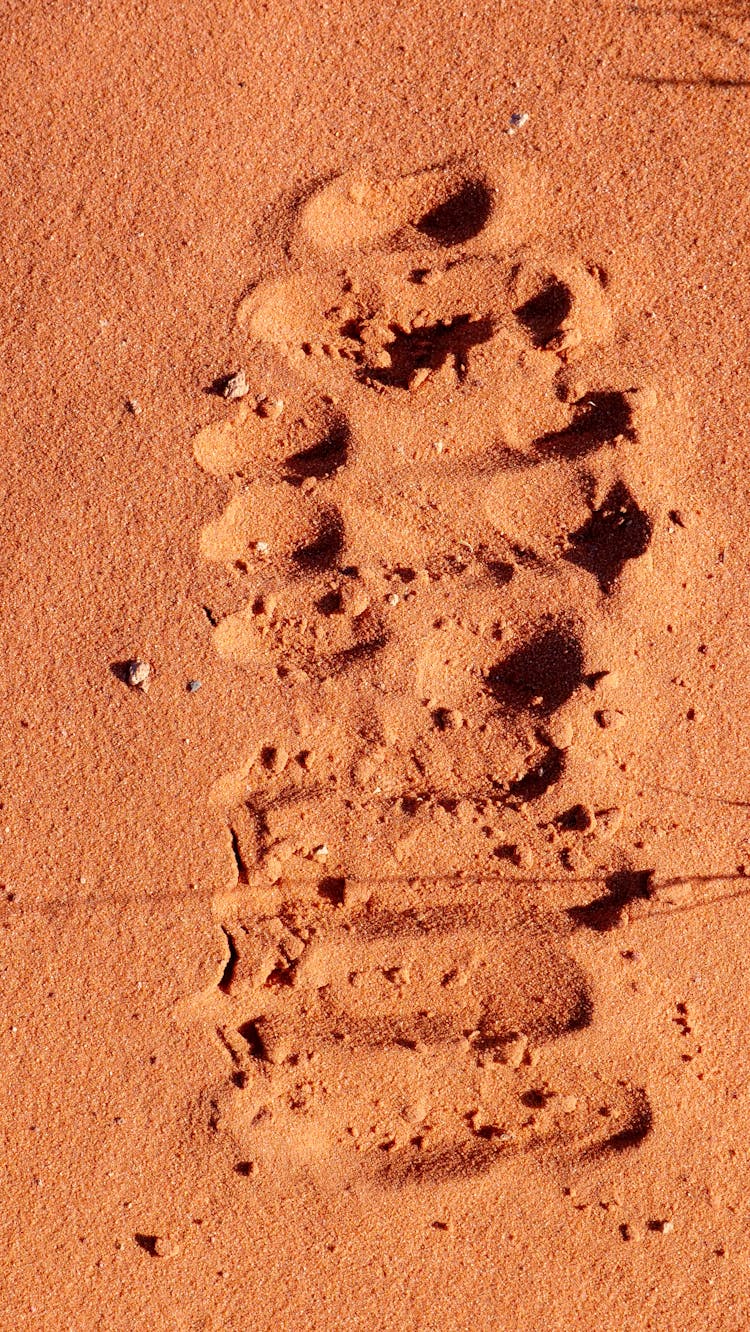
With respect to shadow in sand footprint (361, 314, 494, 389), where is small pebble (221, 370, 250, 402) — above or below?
below

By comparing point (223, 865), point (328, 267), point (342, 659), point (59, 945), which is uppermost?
point (328, 267)

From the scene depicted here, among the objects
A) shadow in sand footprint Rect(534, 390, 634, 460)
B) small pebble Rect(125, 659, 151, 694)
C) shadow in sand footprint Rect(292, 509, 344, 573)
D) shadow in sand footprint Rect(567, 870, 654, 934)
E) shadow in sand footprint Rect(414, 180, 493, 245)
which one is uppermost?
shadow in sand footprint Rect(414, 180, 493, 245)

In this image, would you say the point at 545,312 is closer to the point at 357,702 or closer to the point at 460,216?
the point at 460,216

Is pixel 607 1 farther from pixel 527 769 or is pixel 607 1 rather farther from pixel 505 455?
pixel 527 769

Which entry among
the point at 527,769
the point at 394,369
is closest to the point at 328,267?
the point at 394,369

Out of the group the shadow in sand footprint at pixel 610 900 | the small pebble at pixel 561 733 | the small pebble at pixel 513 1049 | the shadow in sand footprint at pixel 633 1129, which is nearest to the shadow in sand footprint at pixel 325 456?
the small pebble at pixel 561 733

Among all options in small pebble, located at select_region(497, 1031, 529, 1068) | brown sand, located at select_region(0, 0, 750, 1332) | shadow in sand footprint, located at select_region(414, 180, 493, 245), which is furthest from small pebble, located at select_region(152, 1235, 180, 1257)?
shadow in sand footprint, located at select_region(414, 180, 493, 245)

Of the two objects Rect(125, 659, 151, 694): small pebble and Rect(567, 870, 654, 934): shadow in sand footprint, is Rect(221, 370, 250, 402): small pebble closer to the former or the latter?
Rect(125, 659, 151, 694): small pebble
